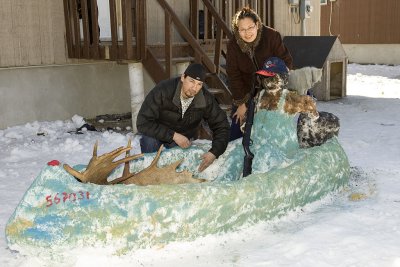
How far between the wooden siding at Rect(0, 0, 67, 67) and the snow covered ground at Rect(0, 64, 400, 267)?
1.65 meters

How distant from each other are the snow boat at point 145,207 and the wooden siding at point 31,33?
532 cm

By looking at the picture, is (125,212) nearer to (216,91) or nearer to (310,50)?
(216,91)

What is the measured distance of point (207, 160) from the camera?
15.9ft

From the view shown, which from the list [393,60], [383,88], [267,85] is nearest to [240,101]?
[267,85]

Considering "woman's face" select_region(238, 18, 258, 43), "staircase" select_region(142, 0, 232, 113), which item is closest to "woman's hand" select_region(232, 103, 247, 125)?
"woman's face" select_region(238, 18, 258, 43)

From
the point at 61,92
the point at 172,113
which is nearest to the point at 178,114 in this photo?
the point at 172,113

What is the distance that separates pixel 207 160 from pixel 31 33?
569 cm

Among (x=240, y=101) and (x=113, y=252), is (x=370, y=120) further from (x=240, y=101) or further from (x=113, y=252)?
(x=113, y=252)

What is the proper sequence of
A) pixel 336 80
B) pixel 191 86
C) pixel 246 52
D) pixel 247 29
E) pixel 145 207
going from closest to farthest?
pixel 145 207, pixel 191 86, pixel 247 29, pixel 246 52, pixel 336 80

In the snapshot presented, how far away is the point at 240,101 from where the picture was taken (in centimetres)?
539

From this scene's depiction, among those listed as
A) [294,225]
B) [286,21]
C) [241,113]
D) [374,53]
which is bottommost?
[294,225]

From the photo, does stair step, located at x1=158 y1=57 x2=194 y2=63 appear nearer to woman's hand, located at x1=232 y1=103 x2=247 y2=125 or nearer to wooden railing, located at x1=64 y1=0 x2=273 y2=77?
wooden railing, located at x1=64 y1=0 x2=273 y2=77

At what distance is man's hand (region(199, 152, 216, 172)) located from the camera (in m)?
4.85

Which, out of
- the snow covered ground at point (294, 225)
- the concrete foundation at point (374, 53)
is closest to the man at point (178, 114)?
the snow covered ground at point (294, 225)
